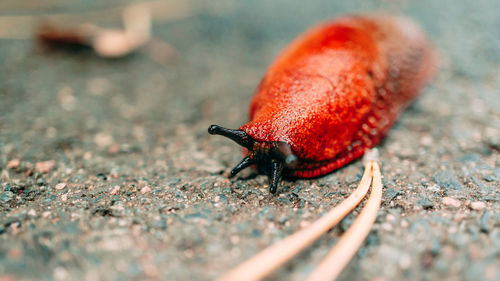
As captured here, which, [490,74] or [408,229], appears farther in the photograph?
[490,74]

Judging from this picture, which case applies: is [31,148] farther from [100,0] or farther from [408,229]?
[100,0]

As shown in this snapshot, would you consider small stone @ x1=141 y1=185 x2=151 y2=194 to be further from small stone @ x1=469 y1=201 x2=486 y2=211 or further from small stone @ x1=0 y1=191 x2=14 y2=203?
small stone @ x1=469 y1=201 x2=486 y2=211

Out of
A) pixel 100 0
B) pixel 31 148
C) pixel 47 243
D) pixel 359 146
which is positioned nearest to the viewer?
pixel 47 243

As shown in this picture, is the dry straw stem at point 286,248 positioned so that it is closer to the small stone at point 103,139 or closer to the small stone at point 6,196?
the small stone at point 6,196

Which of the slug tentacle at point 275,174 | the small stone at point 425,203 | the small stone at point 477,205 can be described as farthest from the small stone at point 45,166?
the small stone at point 477,205


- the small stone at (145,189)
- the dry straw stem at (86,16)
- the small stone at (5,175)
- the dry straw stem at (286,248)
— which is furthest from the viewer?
the dry straw stem at (86,16)

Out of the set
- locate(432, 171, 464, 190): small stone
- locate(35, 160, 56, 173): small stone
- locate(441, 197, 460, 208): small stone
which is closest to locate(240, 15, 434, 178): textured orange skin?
locate(432, 171, 464, 190): small stone

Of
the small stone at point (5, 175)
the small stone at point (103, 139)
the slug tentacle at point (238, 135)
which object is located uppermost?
the slug tentacle at point (238, 135)

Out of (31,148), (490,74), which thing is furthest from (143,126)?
(490,74)

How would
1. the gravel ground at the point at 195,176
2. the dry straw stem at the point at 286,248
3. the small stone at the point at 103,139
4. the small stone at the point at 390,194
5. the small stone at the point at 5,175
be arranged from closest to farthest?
the dry straw stem at the point at 286,248, the gravel ground at the point at 195,176, the small stone at the point at 390,194, the small stone at the point at 5,175, the small stone at the point at 103,139

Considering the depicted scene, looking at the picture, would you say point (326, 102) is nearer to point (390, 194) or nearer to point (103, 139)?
point (390, 194)
